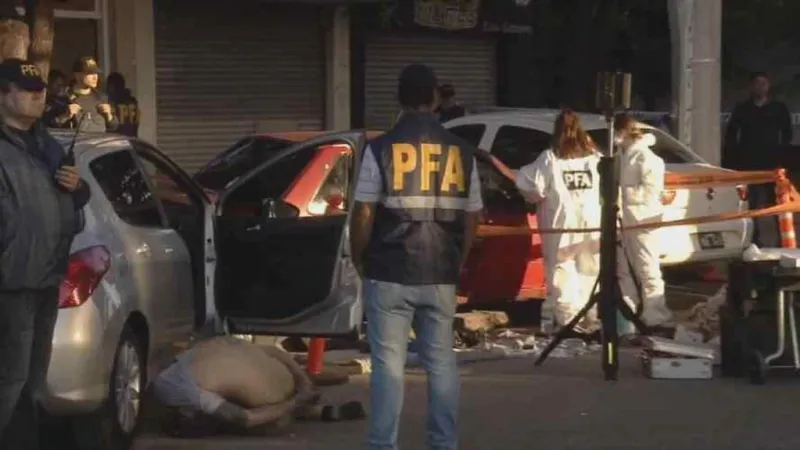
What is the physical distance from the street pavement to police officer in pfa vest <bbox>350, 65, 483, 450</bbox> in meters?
1.33

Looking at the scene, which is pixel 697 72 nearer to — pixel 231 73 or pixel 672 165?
pixel 672 165

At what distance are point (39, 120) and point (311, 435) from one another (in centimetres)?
250

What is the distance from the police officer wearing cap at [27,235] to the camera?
711cm

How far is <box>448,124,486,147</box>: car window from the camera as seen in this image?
46.6 ft

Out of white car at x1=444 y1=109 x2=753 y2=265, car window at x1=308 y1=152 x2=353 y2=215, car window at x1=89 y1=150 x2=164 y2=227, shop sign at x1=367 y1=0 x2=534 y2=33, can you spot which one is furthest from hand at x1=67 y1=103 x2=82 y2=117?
shop sign at x1=367 y1=0 x2=534 y2=33

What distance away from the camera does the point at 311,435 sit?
29.7 feet

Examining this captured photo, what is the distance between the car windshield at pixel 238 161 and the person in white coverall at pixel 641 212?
8.29 ft

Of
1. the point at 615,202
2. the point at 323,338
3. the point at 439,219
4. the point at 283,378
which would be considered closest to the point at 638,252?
the point at 615,202

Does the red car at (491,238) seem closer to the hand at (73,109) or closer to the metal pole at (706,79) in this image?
the hand at (73,109)

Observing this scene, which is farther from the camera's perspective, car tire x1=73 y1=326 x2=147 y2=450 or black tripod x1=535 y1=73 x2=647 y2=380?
black tripod x1=535 y1=73 x2=647 y2=380

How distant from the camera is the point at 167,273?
30.3ft

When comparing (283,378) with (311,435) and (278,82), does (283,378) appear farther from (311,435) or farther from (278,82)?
(278,82)

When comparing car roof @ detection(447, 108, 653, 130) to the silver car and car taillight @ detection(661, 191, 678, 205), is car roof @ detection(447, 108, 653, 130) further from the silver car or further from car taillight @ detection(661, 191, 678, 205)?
the silver car

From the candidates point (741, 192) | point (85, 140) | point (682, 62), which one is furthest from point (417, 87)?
point (682, 62)
